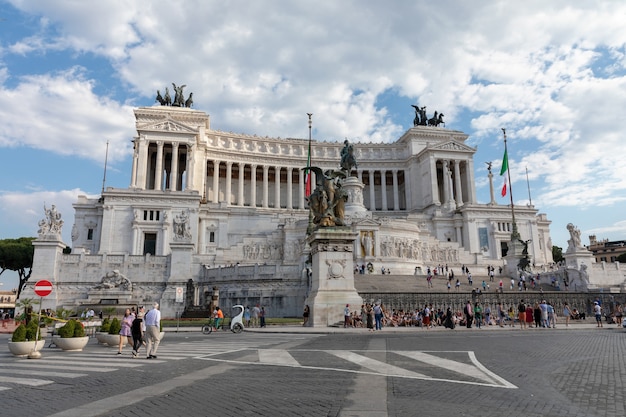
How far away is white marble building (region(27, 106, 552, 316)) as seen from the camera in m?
44.0

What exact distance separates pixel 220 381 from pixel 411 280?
4039 centimetres

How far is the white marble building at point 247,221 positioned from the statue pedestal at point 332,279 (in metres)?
9.31

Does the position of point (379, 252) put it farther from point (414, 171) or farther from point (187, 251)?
point (414, 171)

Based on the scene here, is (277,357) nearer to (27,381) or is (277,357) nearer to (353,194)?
(27,381)

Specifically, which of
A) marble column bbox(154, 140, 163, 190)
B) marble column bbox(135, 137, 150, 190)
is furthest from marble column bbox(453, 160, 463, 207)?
marble column bbox(135, 137, 150, 190)

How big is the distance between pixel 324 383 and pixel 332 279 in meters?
14.7

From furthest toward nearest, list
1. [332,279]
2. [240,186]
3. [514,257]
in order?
[240,186] → [514,257] → [332,279]

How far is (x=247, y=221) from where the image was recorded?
77750 mm

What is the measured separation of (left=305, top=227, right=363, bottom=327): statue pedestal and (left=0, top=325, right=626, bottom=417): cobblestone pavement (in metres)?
8.34

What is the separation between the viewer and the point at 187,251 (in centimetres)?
4591

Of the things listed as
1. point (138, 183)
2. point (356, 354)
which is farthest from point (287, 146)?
point (356, 354)

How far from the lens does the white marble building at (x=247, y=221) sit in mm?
44000

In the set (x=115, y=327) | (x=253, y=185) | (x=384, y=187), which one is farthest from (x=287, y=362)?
(x=384, y=187)

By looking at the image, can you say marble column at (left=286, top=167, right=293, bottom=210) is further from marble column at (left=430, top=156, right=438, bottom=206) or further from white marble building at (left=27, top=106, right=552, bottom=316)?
marble column at (left=430, top=156, right=438, bottom=206)
